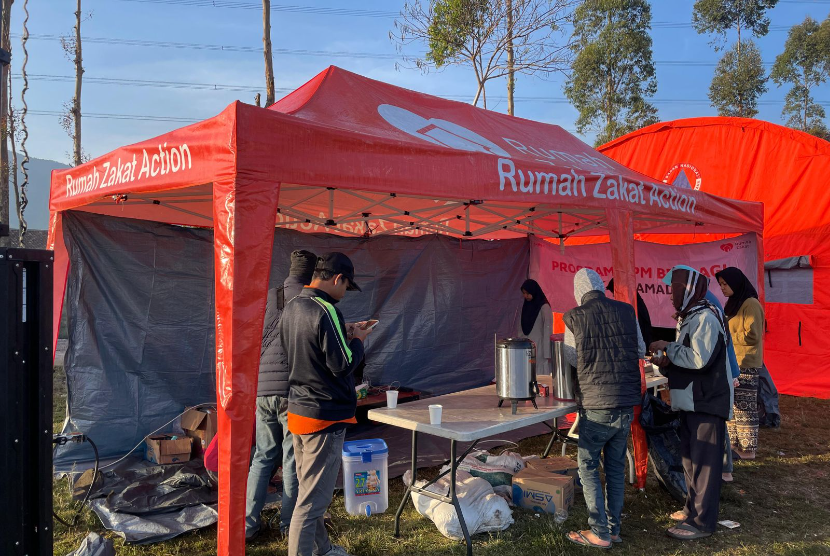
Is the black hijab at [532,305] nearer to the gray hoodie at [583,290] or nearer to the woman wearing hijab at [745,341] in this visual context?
the woman wearing hijab at [745,341]

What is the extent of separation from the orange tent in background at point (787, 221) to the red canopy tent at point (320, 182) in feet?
9.41

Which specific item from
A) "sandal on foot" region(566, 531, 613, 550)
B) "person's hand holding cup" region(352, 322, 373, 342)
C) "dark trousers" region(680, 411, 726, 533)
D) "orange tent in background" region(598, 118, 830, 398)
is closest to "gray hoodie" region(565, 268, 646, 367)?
"dark trousers" region(680, 411, 726, 533)

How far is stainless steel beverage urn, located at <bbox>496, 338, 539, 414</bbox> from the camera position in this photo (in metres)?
4.02

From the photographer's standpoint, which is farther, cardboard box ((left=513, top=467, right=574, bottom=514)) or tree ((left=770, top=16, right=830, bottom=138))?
tree ((left=770, top=16, right=830, bottom=138))

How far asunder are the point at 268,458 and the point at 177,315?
245cm

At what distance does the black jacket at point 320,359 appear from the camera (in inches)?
118

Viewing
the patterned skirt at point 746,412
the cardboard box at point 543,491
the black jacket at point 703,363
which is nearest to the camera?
the black jacket at point 703,363

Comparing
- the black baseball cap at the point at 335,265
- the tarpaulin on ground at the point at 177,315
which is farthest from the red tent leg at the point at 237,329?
the tarpaulin on ground at the point at 177,315

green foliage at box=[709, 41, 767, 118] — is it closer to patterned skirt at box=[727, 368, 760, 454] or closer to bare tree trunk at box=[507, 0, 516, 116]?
bare tree trunk at box=[507, 0, 516, 116]

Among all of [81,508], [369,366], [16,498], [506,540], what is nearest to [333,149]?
[16,498]

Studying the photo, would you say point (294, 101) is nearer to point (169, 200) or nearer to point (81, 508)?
point (169, 200)

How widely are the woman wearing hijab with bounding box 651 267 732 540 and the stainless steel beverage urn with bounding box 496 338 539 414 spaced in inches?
34.2

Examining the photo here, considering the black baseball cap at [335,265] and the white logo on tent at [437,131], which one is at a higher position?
the white logo on tent at [437,131]

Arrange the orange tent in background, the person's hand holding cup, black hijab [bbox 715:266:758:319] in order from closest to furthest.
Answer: the person's hand holding cup
black hijab [bbox 715:266:758:319]
the orange tent in background
